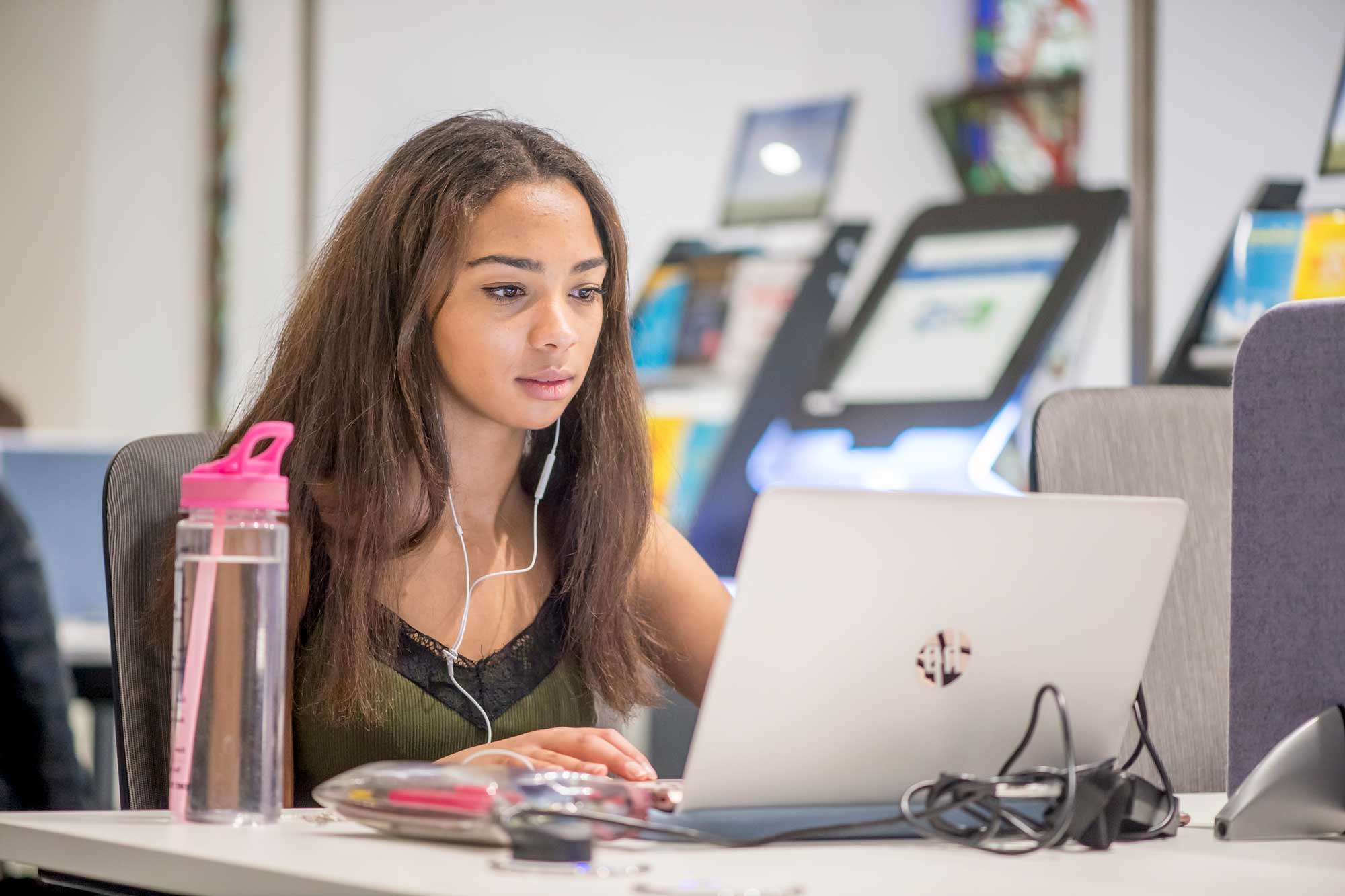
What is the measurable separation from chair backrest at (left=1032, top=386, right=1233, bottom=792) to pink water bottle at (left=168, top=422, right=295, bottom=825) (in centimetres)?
86

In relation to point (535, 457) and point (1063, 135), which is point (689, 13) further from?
point (535, 457)

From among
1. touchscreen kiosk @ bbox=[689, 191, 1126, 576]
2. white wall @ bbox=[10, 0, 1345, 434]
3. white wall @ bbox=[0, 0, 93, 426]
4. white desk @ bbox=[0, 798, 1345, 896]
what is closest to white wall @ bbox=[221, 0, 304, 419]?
white wall @ bbox=[10, 0, 1345, 434]

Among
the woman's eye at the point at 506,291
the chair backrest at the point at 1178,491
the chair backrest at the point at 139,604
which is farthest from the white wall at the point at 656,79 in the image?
the chair backrest at the point at 139,604

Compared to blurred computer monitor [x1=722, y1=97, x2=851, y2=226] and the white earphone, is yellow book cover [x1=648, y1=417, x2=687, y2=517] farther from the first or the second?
the white earphone

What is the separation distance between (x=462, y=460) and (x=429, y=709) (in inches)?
9.8

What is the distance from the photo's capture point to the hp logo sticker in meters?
0.94

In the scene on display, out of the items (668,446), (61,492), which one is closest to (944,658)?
(668,446)

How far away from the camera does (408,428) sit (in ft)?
4.88

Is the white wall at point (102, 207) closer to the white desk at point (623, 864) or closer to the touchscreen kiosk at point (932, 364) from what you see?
the touchscreen kiosk at point (932, 364)

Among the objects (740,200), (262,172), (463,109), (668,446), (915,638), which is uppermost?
(463,109)

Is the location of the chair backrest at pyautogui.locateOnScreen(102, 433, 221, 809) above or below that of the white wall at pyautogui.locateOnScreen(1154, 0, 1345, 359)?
below

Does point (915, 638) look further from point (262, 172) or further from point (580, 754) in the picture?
point (262, 172)

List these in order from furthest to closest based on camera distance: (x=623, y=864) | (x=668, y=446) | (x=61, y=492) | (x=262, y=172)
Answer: (x=262, y=172) → (x=668, y=446) → (x=61, y=492) → (x=623, y=864)

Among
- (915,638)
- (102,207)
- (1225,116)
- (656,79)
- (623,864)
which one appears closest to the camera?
(623,864)
